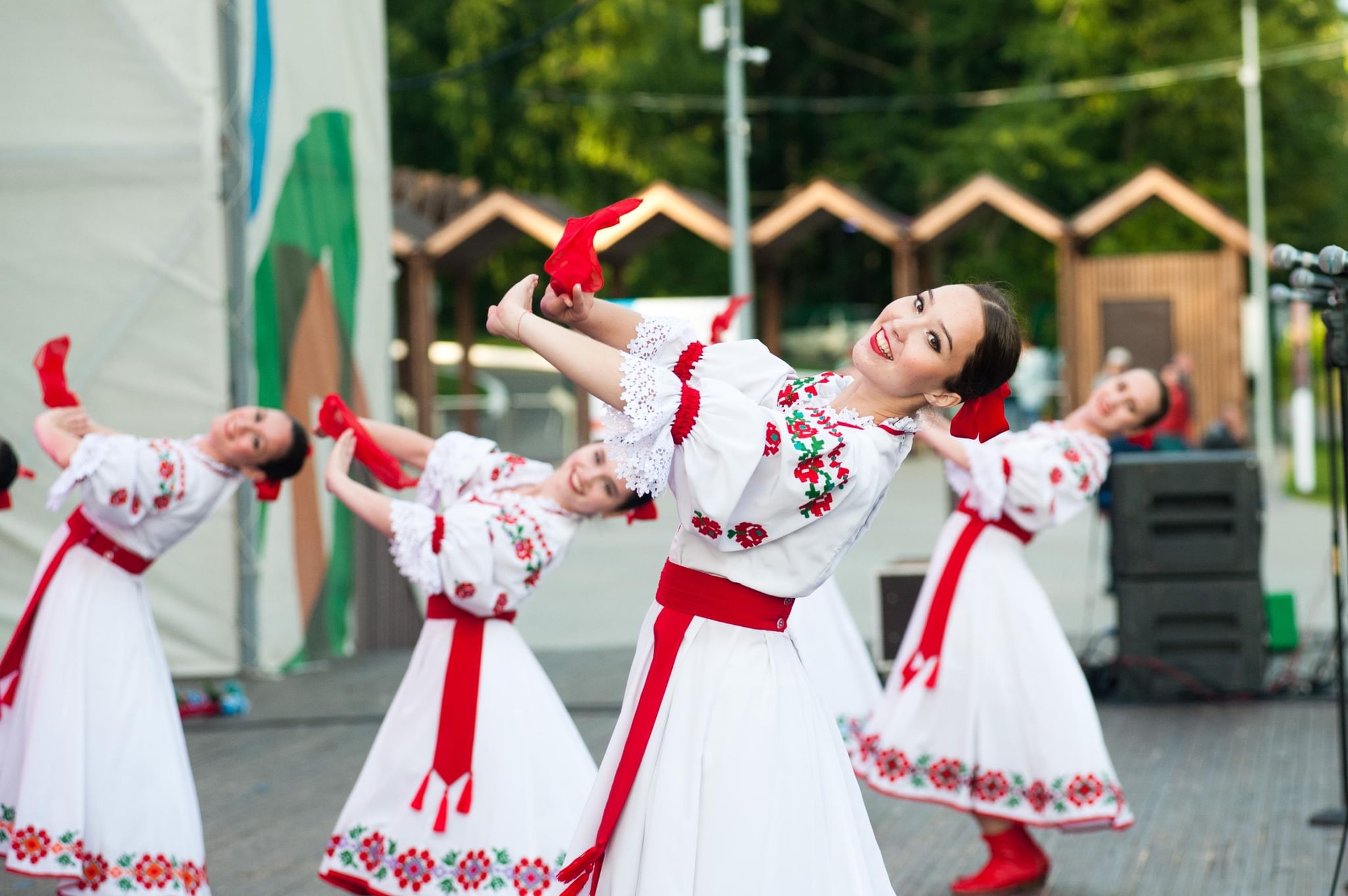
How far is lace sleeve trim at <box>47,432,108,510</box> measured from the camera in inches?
177

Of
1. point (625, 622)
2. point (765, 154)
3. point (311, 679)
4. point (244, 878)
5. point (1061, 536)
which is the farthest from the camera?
point (765, 154)

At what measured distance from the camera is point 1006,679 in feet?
17.1

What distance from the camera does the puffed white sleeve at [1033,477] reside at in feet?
17.1

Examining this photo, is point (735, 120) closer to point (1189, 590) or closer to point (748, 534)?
point (1189, 590)

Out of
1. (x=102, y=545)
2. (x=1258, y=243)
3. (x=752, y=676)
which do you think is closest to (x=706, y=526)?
(x=752, y=676)

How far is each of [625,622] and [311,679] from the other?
8.09 ft

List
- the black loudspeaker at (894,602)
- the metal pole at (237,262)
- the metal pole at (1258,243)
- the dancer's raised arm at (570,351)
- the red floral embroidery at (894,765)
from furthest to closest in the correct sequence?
the metal pole at (1258,243) < the metal pole at (237,262) < the black loudspeaker at (894,602) < the red floral embroidery at (894,765) < the dancer's raised arm at (570,351)

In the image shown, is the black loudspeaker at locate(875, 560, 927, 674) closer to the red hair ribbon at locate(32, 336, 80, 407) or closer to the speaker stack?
the speaker stack

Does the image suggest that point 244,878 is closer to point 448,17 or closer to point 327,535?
point 327,535

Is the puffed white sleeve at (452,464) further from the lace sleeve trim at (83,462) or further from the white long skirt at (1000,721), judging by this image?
the white long skirt at (1000,721)

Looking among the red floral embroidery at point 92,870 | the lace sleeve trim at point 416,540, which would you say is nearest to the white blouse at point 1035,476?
the lace sleeve trim at point 416,540

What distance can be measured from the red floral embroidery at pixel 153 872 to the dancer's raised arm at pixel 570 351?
98.4 inches

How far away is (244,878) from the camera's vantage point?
5445mm

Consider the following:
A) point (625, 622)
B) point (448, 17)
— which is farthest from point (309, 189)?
point (448, 17)
